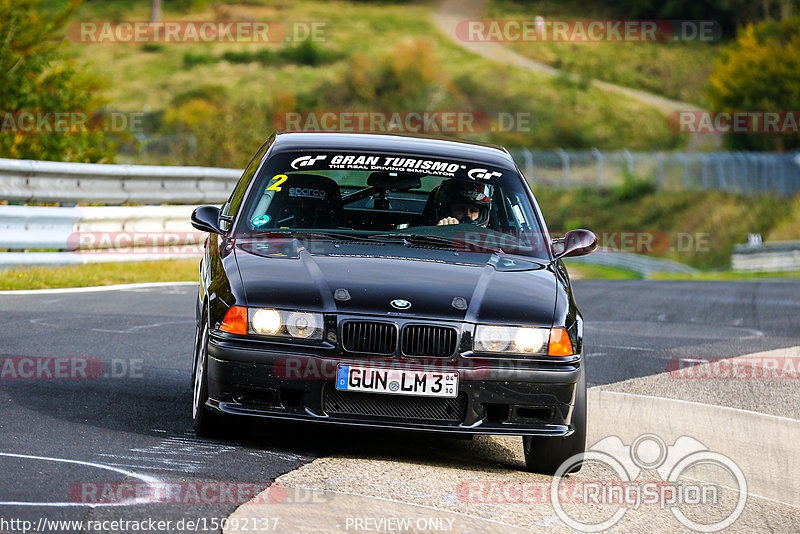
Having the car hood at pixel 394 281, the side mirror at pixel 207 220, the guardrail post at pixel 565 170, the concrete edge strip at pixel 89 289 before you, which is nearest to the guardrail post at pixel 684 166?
the guardrail post at pixel 565 170

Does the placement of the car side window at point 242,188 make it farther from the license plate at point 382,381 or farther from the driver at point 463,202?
the license plate at point 382,381

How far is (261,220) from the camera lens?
7.11 meters

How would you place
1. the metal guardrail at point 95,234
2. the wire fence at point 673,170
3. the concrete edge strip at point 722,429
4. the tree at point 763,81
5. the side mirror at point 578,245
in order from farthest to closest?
the tree at point 763,81
the wire fence at point 673,170
the metal guardrail at point 95,234
the side mirror at point 578,245
the concrete edge strip at point 722,429

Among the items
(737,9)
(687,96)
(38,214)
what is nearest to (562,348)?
(38,214)

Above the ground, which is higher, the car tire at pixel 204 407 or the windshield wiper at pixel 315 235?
the windshield wiper at pixel 315 235

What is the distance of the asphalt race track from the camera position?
5.28 metres

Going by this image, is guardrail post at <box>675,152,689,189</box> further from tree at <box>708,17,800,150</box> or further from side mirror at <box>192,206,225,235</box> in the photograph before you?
side mirror at <box>192,206,225,235</box>

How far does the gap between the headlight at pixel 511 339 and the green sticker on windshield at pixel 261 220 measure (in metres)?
1.67

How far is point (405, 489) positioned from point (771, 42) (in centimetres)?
6325

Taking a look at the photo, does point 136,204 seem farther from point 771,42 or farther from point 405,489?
point 771,42

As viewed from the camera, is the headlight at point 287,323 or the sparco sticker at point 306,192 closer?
the headlight at point 287,323

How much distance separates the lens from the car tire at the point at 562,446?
615cm

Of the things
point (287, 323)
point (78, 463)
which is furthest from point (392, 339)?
point (78, 463)

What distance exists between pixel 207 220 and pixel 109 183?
8354mm
